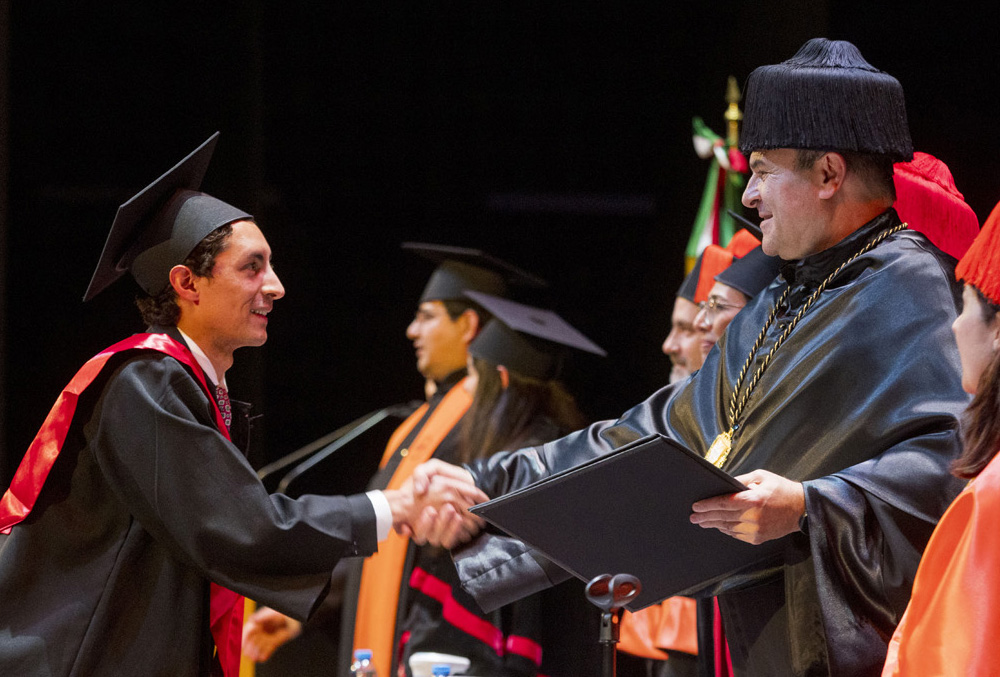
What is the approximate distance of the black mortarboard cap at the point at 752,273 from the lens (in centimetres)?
373

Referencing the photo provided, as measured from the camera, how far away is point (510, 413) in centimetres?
489

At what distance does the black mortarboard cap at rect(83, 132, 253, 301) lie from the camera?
2.87m

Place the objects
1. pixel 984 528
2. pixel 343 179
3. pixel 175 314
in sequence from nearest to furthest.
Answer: pixel 984 528, pixel 175 314, pixel 343 179

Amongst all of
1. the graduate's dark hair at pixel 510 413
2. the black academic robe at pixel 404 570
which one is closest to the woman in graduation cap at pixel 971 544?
the graduate's dark hair at pixel 510 413

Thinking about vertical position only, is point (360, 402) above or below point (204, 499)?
below

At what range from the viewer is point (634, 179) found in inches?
219

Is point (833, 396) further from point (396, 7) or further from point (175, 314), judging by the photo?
point (396, 7)

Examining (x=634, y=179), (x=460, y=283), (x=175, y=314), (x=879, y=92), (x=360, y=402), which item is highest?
(x=879, y=92)

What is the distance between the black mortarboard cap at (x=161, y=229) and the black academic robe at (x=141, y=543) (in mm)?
335

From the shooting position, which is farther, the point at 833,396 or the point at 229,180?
the point at 229,180

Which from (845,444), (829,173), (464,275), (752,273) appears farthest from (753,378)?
(464,275)

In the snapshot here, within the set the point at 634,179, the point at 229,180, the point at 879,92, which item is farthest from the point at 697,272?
the point at 229,180

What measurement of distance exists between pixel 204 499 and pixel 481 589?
0.67 m

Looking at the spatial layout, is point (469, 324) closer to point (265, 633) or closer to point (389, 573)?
point (389, 573)
